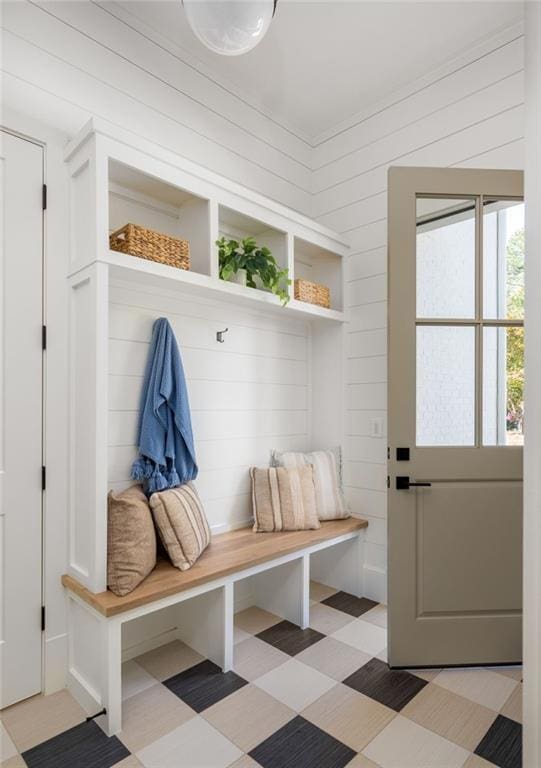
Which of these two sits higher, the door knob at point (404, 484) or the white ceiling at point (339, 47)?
the white ceiling at point (339, 47)

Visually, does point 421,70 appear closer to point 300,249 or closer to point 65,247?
point 300,249

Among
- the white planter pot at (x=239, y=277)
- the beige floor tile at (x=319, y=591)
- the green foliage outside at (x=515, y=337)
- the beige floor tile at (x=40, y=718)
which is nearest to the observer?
the beige floor tile at (x=40, y=718)

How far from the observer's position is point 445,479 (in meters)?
2.16

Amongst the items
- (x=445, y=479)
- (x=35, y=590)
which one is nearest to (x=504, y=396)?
(x=445, y=479)

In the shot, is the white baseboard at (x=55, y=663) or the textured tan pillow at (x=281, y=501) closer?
the white baseboard at (x=55, y=663)

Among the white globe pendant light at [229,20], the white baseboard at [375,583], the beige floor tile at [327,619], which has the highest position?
the white globe pendant light at [229,20]

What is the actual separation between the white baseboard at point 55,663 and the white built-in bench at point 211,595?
3 centimetres

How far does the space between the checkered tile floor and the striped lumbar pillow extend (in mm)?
732

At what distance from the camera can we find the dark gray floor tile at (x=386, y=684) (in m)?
1.90

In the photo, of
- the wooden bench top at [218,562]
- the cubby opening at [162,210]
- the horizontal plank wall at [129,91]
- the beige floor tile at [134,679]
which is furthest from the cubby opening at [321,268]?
the beige floor tile at [134,679]

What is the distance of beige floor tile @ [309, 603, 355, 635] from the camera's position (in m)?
2.49

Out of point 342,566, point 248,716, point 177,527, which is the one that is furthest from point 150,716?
point 342,566

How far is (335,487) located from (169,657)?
50.8 inches

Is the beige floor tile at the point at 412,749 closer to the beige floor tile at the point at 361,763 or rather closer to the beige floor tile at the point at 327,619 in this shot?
the beige floor tile at the point at 361,763
